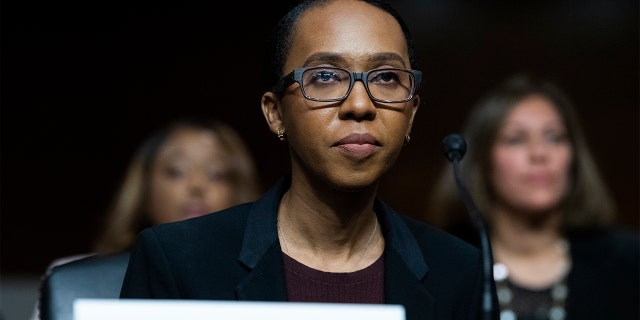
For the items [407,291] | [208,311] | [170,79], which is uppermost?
[170,79]

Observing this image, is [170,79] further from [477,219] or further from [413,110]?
[477,219]

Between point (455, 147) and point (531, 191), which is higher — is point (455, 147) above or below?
above

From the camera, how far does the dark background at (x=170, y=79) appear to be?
187 inches

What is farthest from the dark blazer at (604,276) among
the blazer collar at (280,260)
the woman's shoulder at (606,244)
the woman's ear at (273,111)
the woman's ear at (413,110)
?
the woman's ear at (273,111)

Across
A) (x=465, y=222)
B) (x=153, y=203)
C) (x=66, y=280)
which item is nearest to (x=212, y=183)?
(x=153, y=203)

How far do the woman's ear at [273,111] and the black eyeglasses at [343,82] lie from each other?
10 cm

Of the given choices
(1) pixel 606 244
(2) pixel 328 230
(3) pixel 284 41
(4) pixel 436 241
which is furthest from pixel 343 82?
(1) pixel 606 244

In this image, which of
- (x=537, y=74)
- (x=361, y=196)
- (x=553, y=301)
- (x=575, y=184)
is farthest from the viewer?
(x=537, y=74)

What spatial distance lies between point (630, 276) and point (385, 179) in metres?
1.97

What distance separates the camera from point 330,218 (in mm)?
1914

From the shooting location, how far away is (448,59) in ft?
15.8

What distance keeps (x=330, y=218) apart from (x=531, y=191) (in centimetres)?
135

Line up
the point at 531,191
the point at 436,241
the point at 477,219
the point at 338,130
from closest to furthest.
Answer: the point at 477,219, the point at 338,130, the point at 436,241, the point at 531,191

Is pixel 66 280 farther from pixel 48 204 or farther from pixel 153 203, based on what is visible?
pixel 48 204
